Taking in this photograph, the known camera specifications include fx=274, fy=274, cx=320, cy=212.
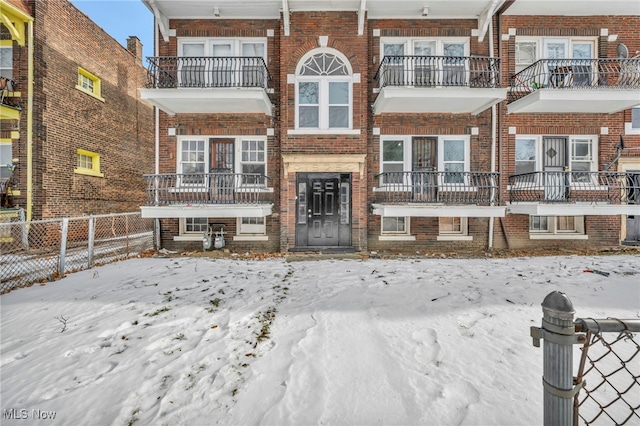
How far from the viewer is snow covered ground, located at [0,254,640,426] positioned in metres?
2.41

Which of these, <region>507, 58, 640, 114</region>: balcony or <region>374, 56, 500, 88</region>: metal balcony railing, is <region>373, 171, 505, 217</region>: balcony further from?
<region>374, 56, 500, 88</region>: metal balcony railing

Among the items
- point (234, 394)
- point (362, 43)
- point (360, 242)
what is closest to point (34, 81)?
point (362, 43)

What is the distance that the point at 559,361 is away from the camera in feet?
4.20

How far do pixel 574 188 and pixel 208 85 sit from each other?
13774mm

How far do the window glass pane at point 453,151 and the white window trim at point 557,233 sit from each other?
12.7ft

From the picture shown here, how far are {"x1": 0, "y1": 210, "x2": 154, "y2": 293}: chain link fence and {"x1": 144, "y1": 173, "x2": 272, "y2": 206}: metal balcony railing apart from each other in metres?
1.26

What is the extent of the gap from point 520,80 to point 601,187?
485 centimetres

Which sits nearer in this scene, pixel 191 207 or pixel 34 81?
pixel 191 207

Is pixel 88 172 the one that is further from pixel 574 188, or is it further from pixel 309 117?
pixel 574 188

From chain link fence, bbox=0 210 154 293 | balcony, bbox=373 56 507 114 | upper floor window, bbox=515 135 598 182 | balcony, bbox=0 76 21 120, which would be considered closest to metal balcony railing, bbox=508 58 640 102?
balcony, bbox=373 56 507 114

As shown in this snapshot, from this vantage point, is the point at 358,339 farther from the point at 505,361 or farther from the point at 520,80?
the point at 520,80

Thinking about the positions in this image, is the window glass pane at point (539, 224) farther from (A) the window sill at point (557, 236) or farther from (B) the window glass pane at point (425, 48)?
(B) the window glass pane at point (425, 48)

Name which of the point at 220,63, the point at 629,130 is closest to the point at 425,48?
the point at 220,63

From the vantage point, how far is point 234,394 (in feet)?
8.44
